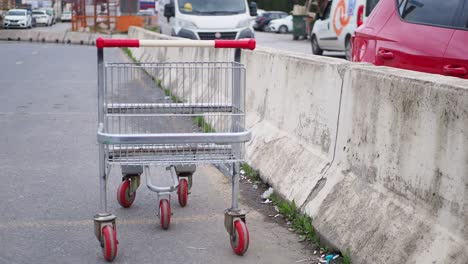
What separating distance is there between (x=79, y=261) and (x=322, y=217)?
1655mm

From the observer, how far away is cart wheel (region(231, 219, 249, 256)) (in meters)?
4.79

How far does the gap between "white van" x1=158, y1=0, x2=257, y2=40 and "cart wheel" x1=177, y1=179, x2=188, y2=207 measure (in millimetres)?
15689

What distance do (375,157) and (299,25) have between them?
35.1 metres

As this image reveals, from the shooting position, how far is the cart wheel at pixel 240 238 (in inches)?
189

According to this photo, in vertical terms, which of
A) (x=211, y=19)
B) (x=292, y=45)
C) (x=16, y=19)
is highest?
(x=211, y=19)

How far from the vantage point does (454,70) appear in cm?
579

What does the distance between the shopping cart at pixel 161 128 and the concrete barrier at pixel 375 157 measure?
29.3 inches

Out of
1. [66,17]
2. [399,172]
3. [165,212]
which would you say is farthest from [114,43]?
[66,17]

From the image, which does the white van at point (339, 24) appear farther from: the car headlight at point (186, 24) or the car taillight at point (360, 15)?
the car headlight at point (186, 24)

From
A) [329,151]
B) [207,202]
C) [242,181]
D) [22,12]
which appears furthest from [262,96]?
[22,12]

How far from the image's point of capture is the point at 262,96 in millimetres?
7441

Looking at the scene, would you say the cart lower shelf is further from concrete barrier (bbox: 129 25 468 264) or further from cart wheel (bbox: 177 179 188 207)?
cart wheel (bbox: 177 179 188 207)

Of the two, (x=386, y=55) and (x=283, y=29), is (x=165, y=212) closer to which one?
(x=386, y=55)

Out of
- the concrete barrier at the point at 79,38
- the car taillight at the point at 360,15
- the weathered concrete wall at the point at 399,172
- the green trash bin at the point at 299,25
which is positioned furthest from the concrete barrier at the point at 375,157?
the concrete barrier at the point at 79,38
